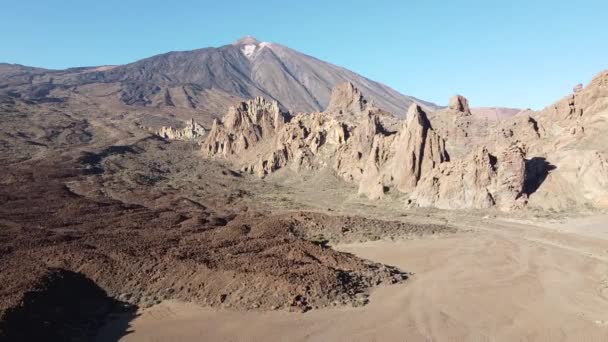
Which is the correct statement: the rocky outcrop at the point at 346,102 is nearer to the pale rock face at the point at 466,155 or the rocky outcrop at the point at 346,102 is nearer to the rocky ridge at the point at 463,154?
the rocky ridge at the point at 463,154

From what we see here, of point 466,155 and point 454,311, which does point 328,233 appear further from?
point 466,155

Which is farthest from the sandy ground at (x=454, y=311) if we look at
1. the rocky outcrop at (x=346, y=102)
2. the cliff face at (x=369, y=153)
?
the rocky outcrop at (x=346, y=102)

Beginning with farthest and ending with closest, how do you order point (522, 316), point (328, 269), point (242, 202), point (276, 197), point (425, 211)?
1. point (276, 197)
2. point (242, 202)
3. point (425, 211)
4. point (328, 269)
5. point (522, 316)

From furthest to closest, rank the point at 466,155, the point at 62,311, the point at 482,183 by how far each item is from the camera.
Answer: the point at 466,155
the point at 482,183
the point at 62,311

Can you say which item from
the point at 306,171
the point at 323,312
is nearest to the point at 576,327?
the point at 323,312

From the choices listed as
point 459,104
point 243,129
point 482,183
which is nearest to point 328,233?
point 482,183

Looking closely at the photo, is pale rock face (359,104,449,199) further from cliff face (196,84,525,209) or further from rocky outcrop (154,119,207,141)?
rocky outcrop (154,119,207,141)

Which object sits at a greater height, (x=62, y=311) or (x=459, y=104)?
(x=459, y=104)

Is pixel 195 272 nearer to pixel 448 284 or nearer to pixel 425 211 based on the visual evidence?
pixel 448 284

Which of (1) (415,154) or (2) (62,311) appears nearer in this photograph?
(2) (62,311)
